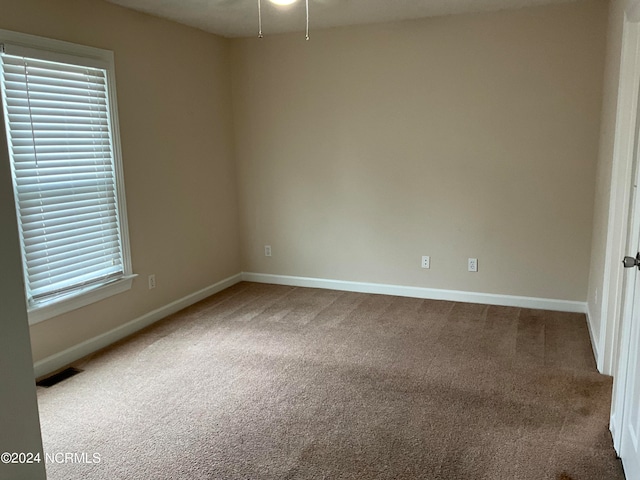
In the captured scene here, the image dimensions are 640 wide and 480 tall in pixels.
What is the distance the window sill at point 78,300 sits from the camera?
10.3 feet

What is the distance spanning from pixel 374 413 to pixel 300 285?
2.60 meters

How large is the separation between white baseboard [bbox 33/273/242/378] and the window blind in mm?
404

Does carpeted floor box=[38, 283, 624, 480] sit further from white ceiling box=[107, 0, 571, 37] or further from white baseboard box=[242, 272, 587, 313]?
white ceiling box=[107, 0, 571, 37]

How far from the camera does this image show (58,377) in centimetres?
317

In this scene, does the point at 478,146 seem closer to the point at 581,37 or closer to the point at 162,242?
the point at 581,37

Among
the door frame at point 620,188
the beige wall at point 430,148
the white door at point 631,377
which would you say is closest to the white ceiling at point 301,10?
the beige wall at point 430,148

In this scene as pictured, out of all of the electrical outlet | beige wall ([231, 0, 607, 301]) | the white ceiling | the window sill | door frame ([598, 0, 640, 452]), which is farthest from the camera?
the electrical outlet

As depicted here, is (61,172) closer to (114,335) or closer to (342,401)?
(114,335)

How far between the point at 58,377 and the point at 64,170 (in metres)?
1.32

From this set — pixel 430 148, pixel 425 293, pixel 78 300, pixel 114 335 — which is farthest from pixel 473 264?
pixel 78 300

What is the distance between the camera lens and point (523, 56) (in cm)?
400

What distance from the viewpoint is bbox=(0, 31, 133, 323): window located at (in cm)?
299

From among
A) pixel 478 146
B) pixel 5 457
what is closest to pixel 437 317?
pixel 478 146

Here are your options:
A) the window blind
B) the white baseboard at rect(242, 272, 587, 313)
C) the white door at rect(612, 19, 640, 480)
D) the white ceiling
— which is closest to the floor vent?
the window blind
